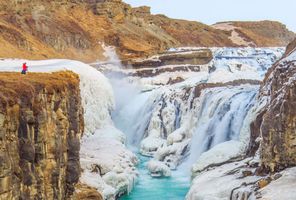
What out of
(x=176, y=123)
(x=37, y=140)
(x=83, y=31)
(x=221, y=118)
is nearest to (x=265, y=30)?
(x=83, y=31)

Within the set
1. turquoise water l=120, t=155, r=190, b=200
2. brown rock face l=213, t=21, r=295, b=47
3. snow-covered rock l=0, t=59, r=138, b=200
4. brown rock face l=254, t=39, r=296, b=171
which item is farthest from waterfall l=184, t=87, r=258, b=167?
brown rock face l=213, t=21, r=295, b=47

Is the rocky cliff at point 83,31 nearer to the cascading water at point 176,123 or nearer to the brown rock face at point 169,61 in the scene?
the brown rock face at point 169,61

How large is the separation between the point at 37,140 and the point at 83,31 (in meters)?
55.3

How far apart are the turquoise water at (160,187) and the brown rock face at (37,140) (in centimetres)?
543

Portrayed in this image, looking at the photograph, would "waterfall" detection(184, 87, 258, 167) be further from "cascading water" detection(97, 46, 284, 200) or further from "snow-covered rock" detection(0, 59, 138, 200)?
"snow-covered rock" detection(0, 59, 138, 200)

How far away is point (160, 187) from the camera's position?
2555cm

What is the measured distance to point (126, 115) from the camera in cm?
4331

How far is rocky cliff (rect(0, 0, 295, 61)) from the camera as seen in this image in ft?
183

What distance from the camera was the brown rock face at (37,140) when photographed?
1230cm

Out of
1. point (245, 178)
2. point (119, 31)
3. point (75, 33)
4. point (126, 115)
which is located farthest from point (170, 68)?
point (245, 178)

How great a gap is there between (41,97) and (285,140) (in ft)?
26.2

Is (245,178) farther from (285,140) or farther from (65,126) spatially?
(65,126)

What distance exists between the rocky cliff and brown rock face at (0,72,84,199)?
29.5 meters

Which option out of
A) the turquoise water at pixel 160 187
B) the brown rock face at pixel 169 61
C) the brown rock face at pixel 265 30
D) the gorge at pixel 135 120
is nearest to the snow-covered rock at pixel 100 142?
the gorge at pixel 135 120
